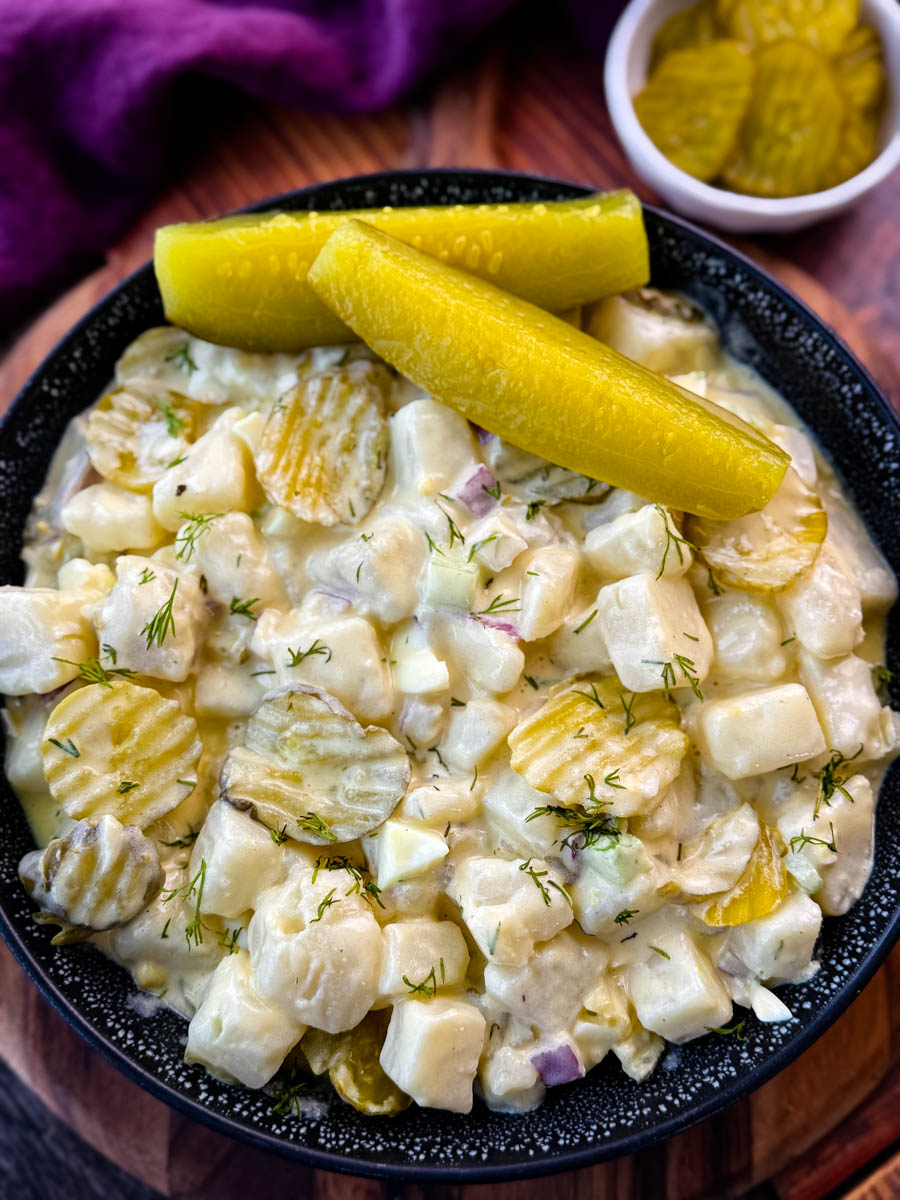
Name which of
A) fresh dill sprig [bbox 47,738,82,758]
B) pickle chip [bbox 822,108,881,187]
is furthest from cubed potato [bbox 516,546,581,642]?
pickle chip [bbox 822,108,881,187]

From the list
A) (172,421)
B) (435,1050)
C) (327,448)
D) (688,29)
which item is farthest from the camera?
(688,29)

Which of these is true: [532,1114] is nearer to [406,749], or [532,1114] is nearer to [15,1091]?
[406,749]

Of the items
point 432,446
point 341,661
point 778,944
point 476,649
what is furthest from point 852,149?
point 778,944

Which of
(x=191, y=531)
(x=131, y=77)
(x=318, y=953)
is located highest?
(x=131, y=77)

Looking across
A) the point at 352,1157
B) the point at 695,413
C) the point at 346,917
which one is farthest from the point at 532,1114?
the point at 695,413

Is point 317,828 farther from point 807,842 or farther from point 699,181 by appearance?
point 699,181

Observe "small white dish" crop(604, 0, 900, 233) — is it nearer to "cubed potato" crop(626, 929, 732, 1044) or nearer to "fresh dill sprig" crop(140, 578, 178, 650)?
"fresh dill sprig" crop(140, 578, 178, 650)
